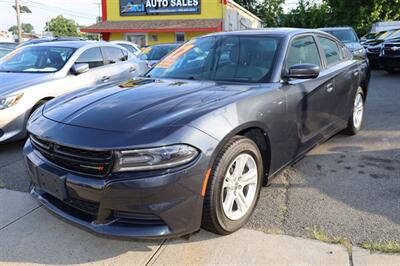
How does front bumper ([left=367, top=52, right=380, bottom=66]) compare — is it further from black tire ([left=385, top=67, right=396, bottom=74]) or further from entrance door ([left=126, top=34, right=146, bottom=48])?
entrance door ([left=126, top=34, right=146, bottom=48])

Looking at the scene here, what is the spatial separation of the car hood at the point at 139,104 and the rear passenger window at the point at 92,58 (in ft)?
9.95

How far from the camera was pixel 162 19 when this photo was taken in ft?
92.6

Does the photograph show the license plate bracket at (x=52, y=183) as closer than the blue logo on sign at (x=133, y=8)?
Yes

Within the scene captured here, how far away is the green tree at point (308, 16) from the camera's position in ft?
115

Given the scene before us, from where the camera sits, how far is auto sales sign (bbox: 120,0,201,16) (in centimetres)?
2753

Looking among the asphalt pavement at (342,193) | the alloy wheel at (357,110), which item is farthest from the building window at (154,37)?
the asphalt pavement at (342,193)

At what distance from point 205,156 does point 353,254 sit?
4.14 ft

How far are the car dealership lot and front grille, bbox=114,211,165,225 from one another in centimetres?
99

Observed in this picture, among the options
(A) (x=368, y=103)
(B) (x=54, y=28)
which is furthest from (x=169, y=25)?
(B) (x=54, y=28)

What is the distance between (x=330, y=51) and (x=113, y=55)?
13.6ft

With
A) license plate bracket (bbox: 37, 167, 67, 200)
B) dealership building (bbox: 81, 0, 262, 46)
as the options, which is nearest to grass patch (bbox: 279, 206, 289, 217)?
license plate bracket (bbox: 37, 167, 67, 200)

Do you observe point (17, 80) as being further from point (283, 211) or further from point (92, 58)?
point (283, 211)

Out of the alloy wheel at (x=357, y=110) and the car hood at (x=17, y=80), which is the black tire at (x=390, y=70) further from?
the car hood at (x=17, y=80)

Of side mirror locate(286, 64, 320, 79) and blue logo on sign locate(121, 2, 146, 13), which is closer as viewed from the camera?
side mirror locate(286, 64, 320, 79)
